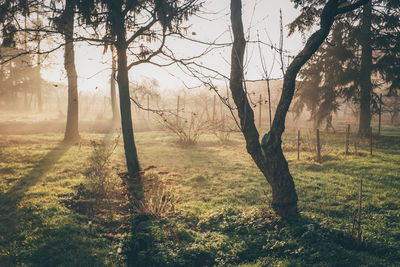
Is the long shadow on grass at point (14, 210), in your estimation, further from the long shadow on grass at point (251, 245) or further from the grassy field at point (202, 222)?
the long shadow on grass at point (251, 245)

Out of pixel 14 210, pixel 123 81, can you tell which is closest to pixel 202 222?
pixel 14 210

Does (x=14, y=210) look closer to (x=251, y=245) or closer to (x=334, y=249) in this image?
(x=251, y=245)

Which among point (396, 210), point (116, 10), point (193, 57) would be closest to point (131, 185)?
point (193, 57)

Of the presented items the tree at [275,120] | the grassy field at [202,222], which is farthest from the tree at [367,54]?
the tree at [275,120]

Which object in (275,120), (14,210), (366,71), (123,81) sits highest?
(366,71)

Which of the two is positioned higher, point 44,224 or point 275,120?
point 275,120

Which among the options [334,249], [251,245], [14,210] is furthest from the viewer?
[14,210]

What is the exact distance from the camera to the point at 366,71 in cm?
1370

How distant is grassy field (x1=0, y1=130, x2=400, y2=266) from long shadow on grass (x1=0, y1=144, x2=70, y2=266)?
0.06ft

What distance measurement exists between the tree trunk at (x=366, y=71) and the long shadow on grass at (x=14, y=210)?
1555cm

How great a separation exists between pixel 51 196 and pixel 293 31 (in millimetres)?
14130

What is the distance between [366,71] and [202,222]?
14743 millimetres

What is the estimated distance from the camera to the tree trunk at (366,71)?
1337 centimetres

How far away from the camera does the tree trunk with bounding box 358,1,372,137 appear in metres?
13.4
